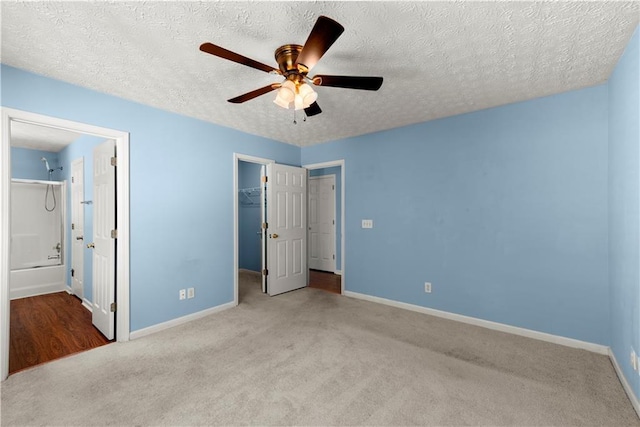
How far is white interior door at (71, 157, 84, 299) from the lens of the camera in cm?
397

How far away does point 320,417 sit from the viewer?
174 centimetres

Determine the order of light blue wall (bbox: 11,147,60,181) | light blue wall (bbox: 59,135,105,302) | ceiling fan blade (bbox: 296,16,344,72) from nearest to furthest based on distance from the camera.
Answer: ceiling fan blade (bbox: 296,16,344,72) → light blue wall (bbox: 59,135,105,302) → light blue wall (bbox: 11,147,60,181)

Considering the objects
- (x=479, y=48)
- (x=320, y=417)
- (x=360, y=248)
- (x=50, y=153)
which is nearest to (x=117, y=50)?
(x=479, y=48)

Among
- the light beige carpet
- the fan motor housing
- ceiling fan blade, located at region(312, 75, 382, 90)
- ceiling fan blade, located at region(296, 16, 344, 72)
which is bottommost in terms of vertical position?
the light beige carpet

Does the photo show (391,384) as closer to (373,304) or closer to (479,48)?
(373,304)

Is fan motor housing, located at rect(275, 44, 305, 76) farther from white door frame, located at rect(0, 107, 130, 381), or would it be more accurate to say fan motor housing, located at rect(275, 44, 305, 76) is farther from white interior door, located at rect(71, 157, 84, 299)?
white interior door, located at rect(71, 157, 84, 299)

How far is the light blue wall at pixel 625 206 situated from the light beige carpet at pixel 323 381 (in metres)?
0.41

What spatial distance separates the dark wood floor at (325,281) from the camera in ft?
15.5

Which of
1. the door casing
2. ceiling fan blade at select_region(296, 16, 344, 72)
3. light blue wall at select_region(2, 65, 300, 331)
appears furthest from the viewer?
the door casing

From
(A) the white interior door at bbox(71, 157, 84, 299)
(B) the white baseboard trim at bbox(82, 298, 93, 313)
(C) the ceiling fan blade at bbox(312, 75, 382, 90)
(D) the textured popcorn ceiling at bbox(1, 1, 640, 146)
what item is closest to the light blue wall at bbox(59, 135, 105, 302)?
(B) the white baseboard trim at bbox(82, 298, 93, 313)

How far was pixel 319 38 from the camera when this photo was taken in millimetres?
1430

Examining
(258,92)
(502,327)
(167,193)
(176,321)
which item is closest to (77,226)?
(167,193)

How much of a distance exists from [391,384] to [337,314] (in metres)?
1.47

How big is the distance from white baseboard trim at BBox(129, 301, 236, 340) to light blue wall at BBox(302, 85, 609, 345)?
1.98 m
